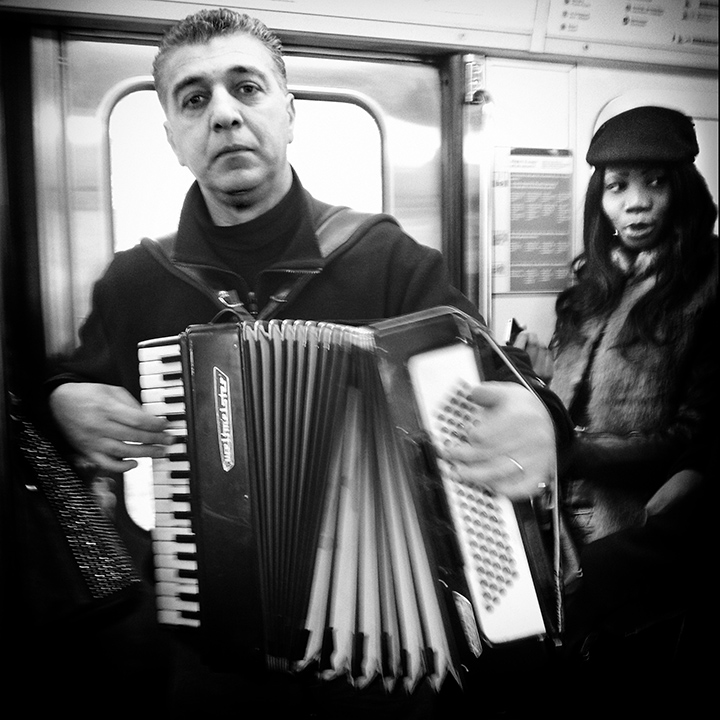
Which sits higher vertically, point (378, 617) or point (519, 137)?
point (519, 137)

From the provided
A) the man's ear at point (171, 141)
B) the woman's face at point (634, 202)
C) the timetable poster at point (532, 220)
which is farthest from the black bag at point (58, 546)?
the woman's face at point (634, 202)

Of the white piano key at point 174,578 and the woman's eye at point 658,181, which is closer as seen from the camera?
the white piano key at point 174,578

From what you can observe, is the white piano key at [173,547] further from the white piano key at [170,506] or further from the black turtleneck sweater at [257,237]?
the black turtleneck sweater at [257,237]

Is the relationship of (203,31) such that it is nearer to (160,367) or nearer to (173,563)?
(160,367)

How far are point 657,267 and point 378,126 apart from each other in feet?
2.48

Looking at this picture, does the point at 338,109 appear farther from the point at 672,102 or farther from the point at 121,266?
the point at 672,102

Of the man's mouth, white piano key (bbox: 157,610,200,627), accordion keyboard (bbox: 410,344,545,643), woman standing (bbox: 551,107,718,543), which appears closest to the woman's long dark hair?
woman standing (bbox: 551,107,718,543)

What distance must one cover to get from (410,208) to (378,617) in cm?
88

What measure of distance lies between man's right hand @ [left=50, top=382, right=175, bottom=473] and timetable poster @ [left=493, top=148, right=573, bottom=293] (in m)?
0.84

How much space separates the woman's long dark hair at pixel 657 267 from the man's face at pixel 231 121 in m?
0.73

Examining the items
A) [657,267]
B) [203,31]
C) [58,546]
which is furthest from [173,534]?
[657,267]

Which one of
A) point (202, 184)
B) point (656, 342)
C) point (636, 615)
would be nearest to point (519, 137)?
point (656, 342)

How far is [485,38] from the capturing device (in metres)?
1.44

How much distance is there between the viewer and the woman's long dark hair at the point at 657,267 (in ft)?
5.08
